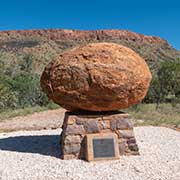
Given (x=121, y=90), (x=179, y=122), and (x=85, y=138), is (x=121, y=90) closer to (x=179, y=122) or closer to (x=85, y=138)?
(x=85, y=138)

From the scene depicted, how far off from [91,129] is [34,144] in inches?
85.5

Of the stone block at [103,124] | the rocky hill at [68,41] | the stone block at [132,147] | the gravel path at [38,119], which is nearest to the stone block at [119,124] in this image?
the stone block at [103,124]

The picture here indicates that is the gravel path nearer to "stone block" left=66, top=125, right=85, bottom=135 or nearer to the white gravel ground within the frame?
the white gravel ground

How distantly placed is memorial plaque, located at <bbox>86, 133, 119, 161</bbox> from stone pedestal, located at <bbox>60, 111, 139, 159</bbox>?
0.15 metres

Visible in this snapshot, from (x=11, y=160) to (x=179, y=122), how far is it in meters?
8.19

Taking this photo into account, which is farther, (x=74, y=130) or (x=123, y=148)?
(x=123, y=148)

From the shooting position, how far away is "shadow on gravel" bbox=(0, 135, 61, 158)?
809 cm

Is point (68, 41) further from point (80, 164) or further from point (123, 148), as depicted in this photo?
point (80, 164)

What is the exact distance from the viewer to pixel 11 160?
726 centimetres

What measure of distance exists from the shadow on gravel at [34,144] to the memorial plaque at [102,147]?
837 millimetres

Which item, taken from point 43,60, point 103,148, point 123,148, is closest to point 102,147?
point 103,148

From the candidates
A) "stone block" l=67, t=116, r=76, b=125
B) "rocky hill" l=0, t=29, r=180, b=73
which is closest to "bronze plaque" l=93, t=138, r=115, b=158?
"stone block" l=67, t=116, r=76, b=125

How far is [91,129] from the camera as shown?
738 centimetres

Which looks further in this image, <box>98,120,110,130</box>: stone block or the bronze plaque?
<box>98,120,110,130</box>: stone block
